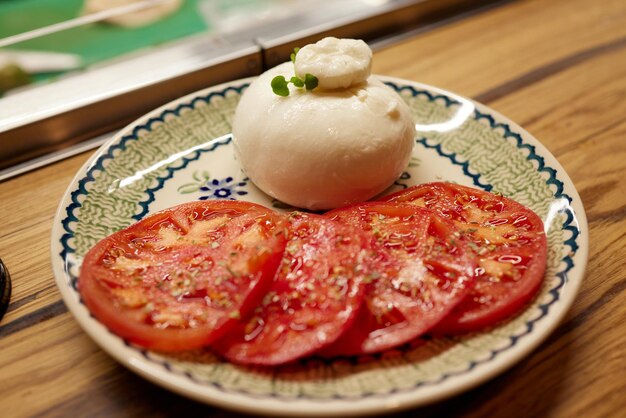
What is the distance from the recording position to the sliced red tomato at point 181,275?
1.25 metres

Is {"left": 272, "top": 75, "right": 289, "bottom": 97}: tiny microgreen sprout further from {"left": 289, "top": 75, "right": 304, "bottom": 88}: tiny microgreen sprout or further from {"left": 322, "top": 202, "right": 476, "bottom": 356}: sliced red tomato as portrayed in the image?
{"left": 322, "top": 202, "right": 476, "bottom": 356}: sliced red tomato

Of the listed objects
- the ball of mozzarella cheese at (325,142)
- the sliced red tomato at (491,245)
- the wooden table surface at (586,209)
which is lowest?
the wooden table surface at (586,209)

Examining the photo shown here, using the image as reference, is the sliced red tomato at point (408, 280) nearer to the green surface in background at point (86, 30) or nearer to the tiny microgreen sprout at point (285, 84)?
the tiny microgreen sprout at point (285, 84)

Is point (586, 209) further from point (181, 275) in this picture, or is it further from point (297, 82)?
point (181, 275)

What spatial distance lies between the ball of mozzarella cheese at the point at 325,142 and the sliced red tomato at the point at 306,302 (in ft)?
0.90

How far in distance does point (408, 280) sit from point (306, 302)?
0.24 metres

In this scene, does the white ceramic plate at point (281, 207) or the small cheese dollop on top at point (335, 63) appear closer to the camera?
the white ceramic plate at point (281, 207)

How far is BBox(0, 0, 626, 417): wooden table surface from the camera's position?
51.2 inches

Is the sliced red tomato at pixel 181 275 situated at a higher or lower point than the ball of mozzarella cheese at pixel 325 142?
lower

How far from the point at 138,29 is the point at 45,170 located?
1.33 m

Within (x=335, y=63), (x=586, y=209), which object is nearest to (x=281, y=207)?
(x=335, y=63)

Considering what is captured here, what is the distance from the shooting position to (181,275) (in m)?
1.37

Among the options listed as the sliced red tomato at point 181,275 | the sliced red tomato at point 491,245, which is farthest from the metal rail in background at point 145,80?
the sliced red tomato at point 491,245

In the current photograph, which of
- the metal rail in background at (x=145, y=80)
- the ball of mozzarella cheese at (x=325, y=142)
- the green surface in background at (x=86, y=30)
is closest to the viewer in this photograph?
the ball of mozzarella cheese at (x=325, y=142)
